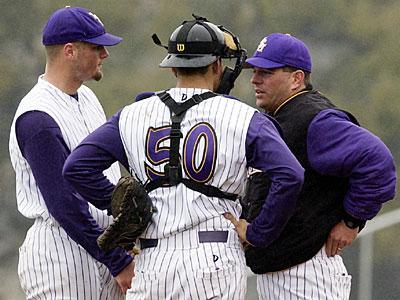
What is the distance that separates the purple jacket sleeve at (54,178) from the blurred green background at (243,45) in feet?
34.1

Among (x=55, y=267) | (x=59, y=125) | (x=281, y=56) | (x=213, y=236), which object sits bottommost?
(x=55, y=267)

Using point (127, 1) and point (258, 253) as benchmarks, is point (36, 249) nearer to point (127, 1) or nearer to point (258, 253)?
point (258, 253)

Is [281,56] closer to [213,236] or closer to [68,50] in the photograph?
[68,50]

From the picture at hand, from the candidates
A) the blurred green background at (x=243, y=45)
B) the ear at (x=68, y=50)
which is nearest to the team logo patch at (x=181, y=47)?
the ear at (x=68, y=50)

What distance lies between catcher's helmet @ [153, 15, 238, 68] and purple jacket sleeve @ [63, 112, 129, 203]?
0.33 meters

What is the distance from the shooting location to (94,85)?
1653cm

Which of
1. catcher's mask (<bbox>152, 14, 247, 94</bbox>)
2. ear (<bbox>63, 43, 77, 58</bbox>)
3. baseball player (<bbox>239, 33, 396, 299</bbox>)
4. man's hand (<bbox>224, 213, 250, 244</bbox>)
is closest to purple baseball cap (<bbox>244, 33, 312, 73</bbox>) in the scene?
baseball player (<bbox>239, 33, 396, 299</bbox>)

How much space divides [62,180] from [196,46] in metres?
0.84

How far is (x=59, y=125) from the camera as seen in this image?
487cm

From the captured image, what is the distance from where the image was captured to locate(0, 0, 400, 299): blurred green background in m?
16.2

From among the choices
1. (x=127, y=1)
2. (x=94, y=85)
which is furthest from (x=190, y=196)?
(x=127, y=1)

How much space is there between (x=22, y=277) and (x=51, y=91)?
2.71ft

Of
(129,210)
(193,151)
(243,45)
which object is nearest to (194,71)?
(193,151)

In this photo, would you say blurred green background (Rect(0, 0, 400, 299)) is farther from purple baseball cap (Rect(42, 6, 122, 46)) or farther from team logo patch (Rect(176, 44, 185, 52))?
team logo patch (Rect(176, 44, 185, 52))
